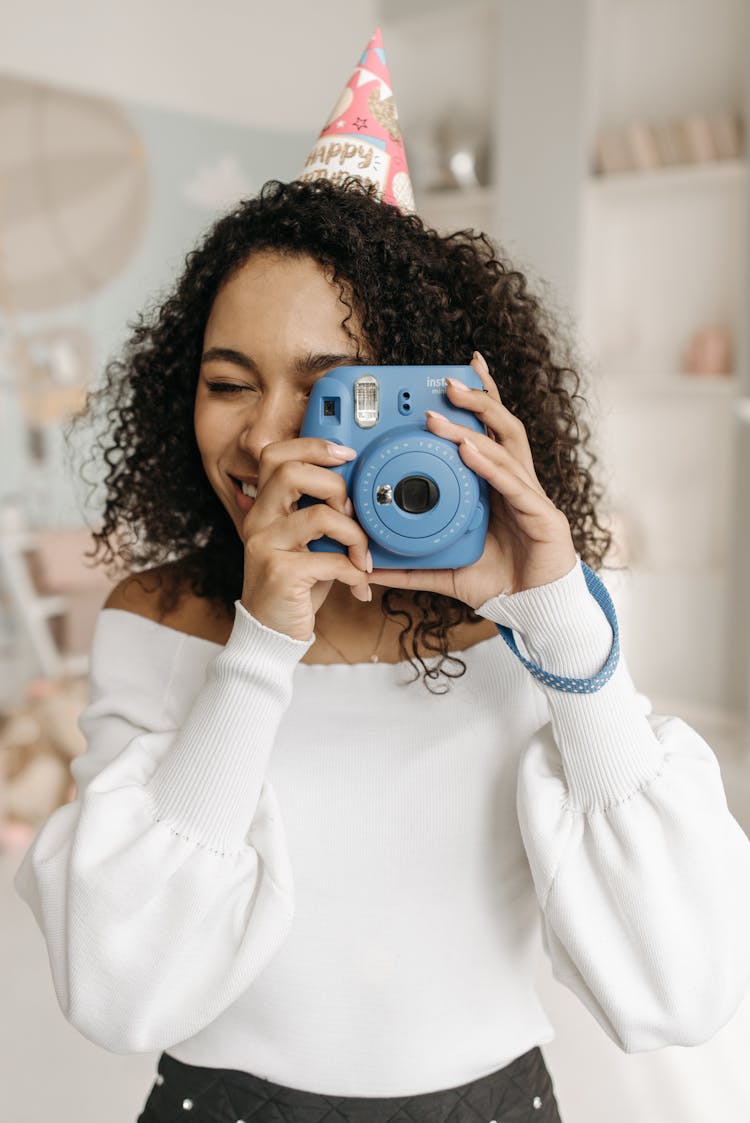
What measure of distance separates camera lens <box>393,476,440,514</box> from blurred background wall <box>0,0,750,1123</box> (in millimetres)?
2289

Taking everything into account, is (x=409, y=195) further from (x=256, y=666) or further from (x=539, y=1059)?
(x=539, y=1059)

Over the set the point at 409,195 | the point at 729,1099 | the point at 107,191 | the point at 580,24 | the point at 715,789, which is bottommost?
the point at 729,1099

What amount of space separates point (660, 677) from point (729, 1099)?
2.27 m

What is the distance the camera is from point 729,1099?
1292 millimetres

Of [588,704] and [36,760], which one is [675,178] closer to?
[36,760]

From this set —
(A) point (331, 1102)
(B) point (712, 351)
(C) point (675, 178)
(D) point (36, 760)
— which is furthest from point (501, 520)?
(C) point (675, 178)

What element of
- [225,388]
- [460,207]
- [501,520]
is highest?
[460,207]

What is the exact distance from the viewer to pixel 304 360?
0.74 m

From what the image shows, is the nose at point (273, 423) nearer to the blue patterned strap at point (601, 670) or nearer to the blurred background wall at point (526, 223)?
the blue patterned strap at point (601, 670)

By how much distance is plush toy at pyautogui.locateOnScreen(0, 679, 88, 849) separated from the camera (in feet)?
7.49

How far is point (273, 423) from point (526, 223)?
3029 millimetres

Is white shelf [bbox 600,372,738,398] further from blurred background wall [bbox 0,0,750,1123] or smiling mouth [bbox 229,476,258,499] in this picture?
smiling mouth [bbox 229,476,258,499]

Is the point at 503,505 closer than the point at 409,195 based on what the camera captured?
Yes

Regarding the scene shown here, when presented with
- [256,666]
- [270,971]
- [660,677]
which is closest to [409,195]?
[256,666]
